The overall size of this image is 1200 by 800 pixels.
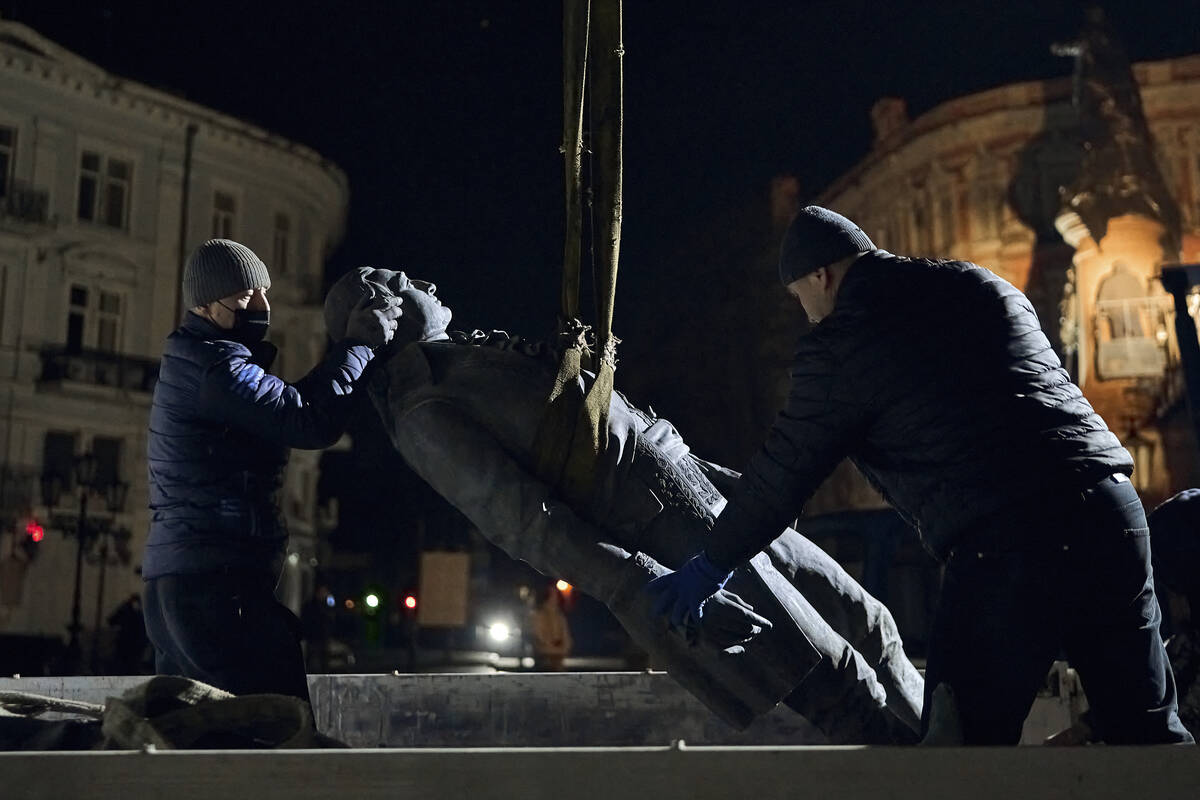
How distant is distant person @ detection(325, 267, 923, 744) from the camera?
338 centimetres

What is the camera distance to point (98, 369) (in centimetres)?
2845

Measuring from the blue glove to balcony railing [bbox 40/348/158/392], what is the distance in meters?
26.2

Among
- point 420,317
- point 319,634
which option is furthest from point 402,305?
point 319,634

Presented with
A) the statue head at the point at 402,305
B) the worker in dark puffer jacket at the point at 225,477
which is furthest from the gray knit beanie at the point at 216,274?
the statue head at the point at 402,305

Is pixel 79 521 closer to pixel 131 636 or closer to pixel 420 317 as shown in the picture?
pixel 131 636

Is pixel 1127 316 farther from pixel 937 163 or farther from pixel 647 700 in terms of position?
pixel 647 700

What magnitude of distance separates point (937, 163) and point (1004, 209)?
249 centimetres

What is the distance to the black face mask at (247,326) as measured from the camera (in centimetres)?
351

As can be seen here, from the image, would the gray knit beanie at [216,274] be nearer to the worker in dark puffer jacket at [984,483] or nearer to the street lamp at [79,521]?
the worker in dark puffer jacket at [984,483]

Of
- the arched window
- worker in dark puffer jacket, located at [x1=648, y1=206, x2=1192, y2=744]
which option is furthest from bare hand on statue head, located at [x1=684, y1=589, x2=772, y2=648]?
the arched window

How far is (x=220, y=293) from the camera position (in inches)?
136

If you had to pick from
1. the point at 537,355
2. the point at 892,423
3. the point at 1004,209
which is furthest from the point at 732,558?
the point at 1004,209

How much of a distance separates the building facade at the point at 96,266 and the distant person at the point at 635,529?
2304cm

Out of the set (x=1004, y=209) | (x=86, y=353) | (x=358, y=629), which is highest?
(x=1004, y=209)
